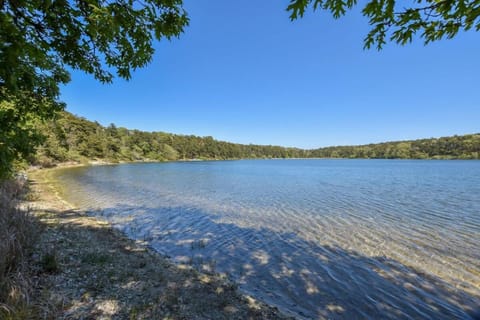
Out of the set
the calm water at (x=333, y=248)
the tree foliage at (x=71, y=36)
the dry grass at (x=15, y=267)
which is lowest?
the calm water at (x=333, y=248)

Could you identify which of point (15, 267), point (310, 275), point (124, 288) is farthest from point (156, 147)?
point (310, 275)

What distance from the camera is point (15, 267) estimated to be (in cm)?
349

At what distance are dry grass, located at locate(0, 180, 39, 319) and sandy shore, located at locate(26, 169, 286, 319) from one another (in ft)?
0.84

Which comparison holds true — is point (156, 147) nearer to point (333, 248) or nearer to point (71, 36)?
point (333, 248)

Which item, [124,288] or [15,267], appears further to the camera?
[124,288]

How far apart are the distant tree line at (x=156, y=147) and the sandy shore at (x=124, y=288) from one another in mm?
31137

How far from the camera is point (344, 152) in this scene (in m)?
153

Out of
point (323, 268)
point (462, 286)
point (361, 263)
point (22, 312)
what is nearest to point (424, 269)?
point (462, 286)

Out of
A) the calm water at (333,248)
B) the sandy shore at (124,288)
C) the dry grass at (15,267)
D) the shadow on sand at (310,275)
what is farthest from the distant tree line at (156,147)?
the sandy shore at (124,288)

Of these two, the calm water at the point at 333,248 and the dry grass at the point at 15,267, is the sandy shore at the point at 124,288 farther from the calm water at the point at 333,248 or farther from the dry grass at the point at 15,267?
the calm water at the point at 333,248

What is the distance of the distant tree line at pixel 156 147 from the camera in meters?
49.0

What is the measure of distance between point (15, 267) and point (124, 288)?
1.75 metres

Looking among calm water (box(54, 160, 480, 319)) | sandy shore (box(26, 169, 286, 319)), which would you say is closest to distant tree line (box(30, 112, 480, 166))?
calm water (box(54, 160, 480, 319))

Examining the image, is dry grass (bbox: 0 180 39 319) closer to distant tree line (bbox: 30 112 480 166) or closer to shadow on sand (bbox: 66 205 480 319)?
shadow on sand (bbox: 66 205 480 319)
